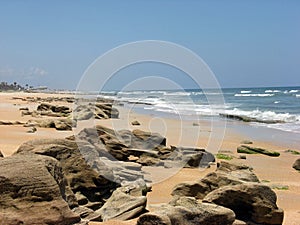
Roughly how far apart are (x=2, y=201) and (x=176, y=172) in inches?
256

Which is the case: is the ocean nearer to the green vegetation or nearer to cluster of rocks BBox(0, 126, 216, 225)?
the green vegetation

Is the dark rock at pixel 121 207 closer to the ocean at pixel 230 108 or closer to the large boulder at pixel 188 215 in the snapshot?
the large boulder at pixel 188 215

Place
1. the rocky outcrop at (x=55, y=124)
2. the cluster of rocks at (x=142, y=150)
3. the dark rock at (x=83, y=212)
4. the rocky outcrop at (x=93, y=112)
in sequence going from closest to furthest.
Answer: the dark rock at (x=83, y=212) → the cluster of rocks at (x=142, y=150) → the rocky outcrop at (x=55, y=124) → the rocky outcrop at (x=93, y=112)

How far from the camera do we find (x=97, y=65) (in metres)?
9.57

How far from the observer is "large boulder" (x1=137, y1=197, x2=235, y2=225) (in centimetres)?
483

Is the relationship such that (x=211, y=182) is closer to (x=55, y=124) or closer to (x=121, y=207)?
(x=121, y=207)

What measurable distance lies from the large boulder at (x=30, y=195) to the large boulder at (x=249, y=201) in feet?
7.18

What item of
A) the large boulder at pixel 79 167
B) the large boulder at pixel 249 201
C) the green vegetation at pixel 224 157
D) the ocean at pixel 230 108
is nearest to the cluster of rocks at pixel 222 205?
the large boulder at pixel 249 201

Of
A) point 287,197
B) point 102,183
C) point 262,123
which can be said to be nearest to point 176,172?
point 287,197

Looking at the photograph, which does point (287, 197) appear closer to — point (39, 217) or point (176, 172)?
point (176, 172)

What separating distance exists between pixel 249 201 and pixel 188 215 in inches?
51.7

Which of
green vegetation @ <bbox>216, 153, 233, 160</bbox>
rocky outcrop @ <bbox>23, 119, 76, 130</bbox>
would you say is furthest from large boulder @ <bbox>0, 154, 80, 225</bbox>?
rocky outcrop @ <bbox>23, 119, 76, 130</bbox>

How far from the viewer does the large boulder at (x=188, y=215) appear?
4.83 m

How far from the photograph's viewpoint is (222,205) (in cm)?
596
